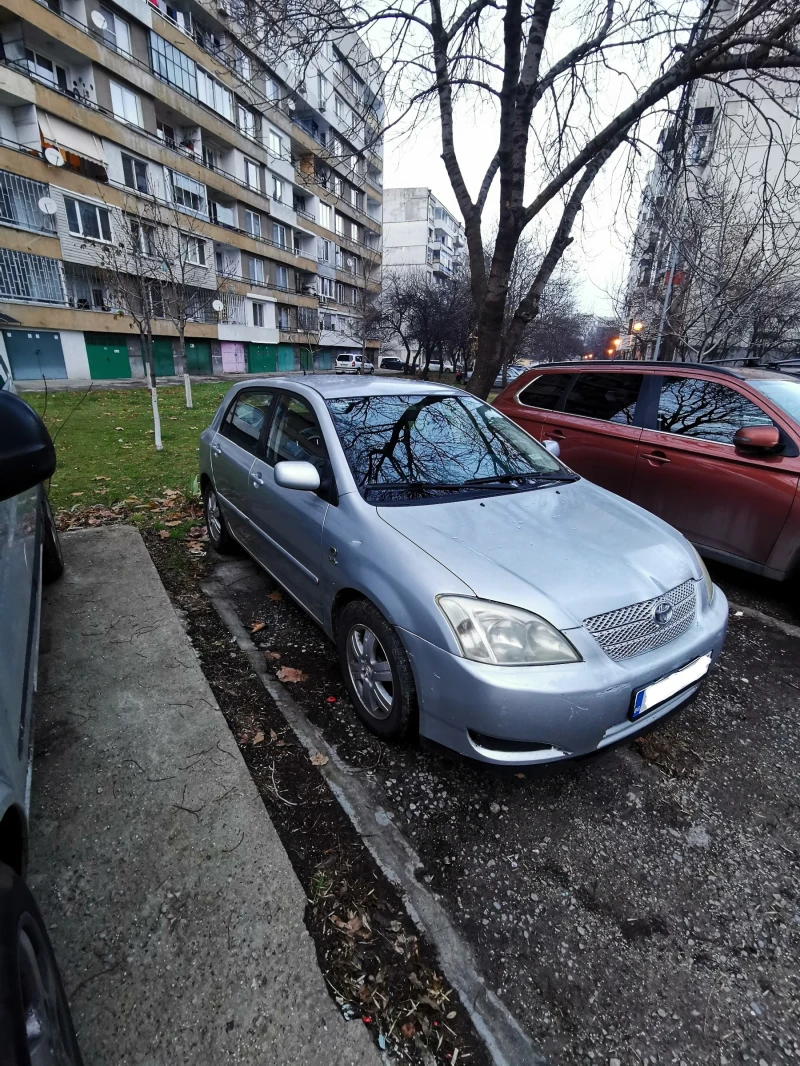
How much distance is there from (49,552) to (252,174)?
35.2 meters

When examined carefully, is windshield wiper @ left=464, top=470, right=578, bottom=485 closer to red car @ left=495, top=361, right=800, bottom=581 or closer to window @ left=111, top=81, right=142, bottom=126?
red car @ left=495, top=361, right=800, bottom=581

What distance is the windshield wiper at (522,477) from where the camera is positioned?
9.46ft

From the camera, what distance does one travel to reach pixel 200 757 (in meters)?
2.34

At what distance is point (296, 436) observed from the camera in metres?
3.23

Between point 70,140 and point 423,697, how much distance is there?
27.2 meters

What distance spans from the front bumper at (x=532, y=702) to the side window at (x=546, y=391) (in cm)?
402

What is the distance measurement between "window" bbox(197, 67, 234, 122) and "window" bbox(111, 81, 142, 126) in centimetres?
455

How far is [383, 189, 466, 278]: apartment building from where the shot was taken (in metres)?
62.2

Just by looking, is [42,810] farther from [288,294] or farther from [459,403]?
[288,294]

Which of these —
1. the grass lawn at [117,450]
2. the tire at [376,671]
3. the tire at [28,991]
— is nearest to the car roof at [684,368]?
the tire at [376,671]

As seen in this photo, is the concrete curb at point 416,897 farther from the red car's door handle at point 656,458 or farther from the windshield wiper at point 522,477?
the red car's door handle at point 656,458

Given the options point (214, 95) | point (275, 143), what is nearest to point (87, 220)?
point (214, 95)

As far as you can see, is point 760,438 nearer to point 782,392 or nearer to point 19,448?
point 782,392

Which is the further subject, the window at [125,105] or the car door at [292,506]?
the window at [125,105]
